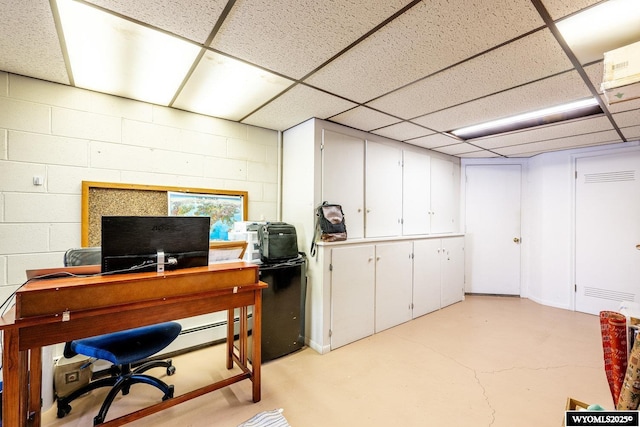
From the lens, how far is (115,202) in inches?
101

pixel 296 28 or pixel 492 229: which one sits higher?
pixel 296 28

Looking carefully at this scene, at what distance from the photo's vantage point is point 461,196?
205 inches

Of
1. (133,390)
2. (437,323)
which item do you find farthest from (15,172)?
(437,323)

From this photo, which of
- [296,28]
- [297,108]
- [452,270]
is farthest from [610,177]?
[296,28]

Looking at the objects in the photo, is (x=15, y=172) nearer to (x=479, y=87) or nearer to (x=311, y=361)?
(x=311, y=361)

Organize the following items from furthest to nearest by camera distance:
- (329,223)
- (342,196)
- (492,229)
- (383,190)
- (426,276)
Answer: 1. (492,229)
2. (426,276)
3. (383,190)
4. (342,196)
5. (329,223)

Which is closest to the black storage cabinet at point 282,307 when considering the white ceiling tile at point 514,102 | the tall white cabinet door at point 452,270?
the white ceiling tile at point 514,102

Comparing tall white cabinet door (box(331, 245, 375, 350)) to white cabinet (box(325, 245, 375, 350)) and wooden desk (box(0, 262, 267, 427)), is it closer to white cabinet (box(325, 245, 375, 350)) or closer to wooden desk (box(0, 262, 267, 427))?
white cabinet (box(325, 245, 375, 350))

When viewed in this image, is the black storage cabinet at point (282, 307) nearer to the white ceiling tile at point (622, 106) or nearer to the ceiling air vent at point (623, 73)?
the ceiling air vent at point (623, 73)

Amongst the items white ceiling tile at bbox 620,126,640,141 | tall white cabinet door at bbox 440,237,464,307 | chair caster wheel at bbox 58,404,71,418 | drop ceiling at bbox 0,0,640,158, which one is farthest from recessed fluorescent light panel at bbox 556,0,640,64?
chair caster wheel at bbox 58,404,71,418

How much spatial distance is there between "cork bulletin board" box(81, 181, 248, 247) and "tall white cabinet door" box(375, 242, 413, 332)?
7.79 ft

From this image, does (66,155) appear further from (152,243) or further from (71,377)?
(71,377)

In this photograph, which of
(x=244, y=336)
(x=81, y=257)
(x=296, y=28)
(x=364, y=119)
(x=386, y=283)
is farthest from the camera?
(x=386, y=283)

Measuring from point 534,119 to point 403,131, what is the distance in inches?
54.8
